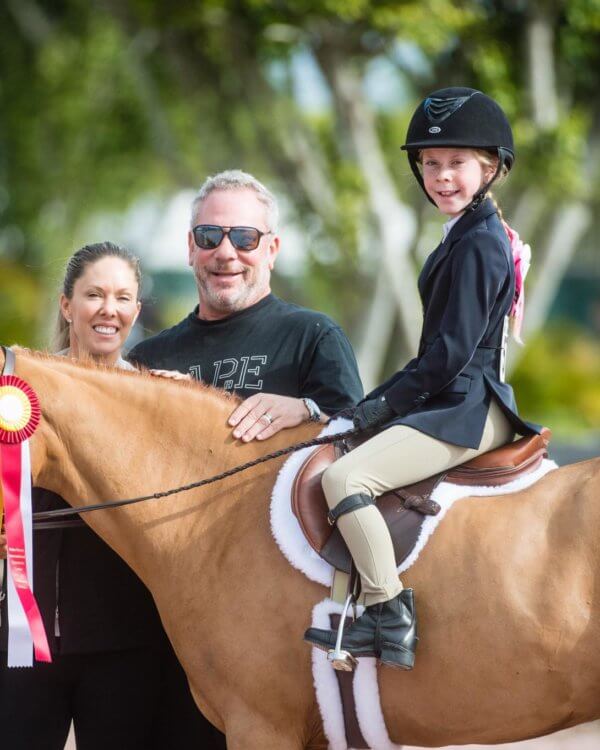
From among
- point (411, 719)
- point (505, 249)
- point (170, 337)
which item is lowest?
point (411, 719)

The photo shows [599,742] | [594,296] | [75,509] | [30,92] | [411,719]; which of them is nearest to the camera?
[411,719]

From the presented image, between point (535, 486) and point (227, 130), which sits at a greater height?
point (227, 130)

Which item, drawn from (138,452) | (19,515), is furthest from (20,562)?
(138,452)

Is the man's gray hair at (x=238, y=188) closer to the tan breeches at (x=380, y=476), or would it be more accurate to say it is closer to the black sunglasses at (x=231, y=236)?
the black sunglasses at (x=231, y=236)

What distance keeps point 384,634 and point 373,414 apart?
0.68m

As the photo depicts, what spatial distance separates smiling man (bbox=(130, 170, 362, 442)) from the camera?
380 cm

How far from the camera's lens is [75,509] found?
343 cm

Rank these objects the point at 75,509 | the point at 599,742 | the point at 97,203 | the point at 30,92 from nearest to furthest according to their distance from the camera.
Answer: the point at 75,509
the point at 599,742
the point at 30,92
the point at 97,203

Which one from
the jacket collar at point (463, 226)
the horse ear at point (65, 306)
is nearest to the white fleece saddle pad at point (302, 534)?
the jacket collar at point (463, 226)

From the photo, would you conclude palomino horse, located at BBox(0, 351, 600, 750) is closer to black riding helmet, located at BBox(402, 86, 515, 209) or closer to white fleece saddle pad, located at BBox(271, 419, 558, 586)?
white fleece saddle pad, located at BBox(271, 419, 558, 586)

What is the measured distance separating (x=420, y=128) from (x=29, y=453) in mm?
1630

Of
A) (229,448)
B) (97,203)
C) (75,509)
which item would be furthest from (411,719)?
(97,203)

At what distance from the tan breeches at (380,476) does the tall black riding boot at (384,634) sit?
0.12 ft

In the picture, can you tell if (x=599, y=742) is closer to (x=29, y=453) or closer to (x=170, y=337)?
(x=170, y=337)
